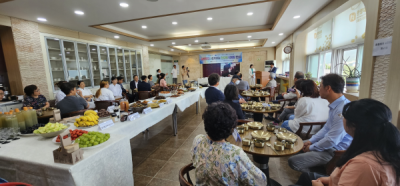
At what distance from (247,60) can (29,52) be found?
11333 mm

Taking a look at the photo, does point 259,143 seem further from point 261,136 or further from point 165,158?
point 165,158

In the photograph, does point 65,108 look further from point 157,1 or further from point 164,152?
point 157,1

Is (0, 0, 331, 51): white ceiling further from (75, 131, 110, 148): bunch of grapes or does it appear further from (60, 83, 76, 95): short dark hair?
(75, 131, 110, 148): bunch of grapes

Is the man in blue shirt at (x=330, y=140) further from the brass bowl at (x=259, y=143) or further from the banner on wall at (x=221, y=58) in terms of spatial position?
the banner on wall at (x=221, y=58)

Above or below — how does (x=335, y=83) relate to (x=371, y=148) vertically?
above

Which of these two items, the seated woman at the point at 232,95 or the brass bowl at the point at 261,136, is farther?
the seated woman at the point at 232,95

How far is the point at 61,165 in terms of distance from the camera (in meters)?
1.17

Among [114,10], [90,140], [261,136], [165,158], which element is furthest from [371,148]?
[114,10]

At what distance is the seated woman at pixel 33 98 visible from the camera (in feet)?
10.9

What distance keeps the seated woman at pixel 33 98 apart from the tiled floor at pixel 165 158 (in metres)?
2.18

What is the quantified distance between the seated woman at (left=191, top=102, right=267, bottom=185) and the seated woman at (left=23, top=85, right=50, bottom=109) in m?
4.15

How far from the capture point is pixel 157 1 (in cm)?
323

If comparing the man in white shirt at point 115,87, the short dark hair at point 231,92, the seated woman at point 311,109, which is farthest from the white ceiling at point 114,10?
the seated woman at point 311,109

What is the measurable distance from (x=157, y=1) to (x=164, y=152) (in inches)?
116
